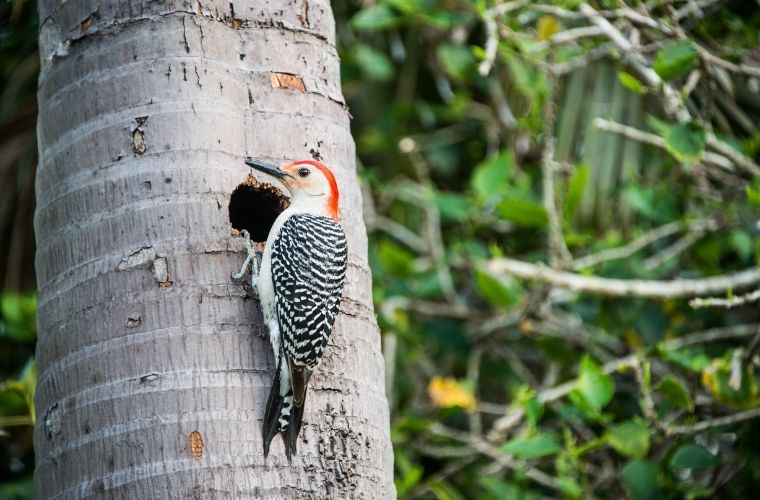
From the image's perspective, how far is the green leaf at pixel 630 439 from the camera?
4.12 meters

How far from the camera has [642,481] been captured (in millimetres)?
4051

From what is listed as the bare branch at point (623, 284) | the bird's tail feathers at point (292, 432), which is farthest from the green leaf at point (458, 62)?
the bird's tail feathers at point (292, 432)

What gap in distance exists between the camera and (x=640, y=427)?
416 centimetres

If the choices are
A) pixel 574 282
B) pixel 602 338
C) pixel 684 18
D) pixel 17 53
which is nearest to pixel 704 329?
pixel 602 338

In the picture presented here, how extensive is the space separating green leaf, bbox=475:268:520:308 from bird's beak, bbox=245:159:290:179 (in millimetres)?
1743

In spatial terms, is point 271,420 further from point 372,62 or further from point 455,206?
point 372,62

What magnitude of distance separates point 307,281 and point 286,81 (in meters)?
0.63

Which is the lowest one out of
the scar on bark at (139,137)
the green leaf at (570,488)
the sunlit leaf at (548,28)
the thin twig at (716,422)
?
the green leaf at (570,488)

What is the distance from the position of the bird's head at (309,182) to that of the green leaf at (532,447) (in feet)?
3.77

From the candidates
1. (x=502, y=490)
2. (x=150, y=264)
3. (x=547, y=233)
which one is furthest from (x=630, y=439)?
(x=150, y=264)

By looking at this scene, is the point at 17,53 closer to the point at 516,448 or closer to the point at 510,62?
the point at 510,62

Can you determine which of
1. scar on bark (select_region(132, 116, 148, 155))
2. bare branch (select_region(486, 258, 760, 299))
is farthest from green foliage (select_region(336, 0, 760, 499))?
scar on bark (select_region(132, 116, 148, 155))

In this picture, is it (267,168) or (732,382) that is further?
(732,382)

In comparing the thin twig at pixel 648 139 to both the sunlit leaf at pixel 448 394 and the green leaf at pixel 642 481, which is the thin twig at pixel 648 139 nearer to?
the green leaf at pixel 642 481
